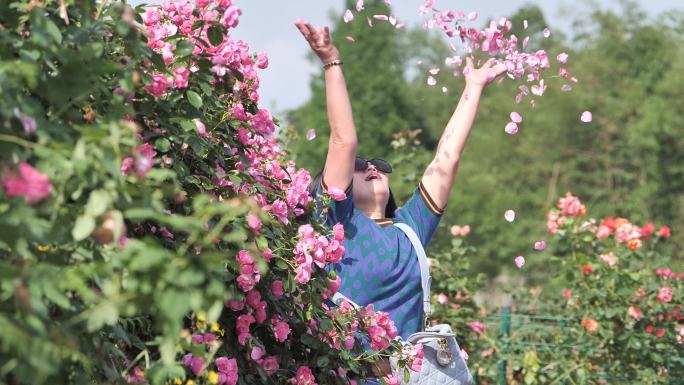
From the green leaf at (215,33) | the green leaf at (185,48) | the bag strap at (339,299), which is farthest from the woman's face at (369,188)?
the green leaf at (185,48)

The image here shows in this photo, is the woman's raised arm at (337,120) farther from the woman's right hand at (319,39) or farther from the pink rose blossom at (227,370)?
the pink rose blossom at (227,370)

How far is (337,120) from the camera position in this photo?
3.28 m

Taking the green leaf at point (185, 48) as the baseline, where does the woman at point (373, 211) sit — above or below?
below

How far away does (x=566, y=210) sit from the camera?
6406mm

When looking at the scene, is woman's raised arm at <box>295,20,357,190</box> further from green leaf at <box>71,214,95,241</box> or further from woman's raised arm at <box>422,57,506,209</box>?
green leaf at <box>71,214,95,241</box>

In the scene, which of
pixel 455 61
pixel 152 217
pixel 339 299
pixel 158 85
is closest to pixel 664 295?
pixel 455 61

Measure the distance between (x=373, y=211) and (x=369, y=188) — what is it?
0.26 ft

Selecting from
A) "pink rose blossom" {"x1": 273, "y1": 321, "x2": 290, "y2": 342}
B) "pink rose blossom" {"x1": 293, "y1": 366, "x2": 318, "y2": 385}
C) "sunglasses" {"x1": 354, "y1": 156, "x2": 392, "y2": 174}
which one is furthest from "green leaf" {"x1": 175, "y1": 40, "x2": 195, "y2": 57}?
"sunglasses" {"x1": 354, "y1": 156, "x2": 392, "y2": 174}

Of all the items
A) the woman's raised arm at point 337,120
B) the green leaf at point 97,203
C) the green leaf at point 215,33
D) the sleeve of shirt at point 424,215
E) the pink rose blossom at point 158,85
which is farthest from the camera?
the sleeve of shirt at point 424,215

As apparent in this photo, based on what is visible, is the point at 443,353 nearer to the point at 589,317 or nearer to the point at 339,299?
the point at 339,299

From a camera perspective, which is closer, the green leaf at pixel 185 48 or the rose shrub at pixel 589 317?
the green leaf at pixel 185 48

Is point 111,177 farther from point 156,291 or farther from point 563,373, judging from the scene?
point 563,373

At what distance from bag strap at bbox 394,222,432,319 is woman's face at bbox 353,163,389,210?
0.12 meters

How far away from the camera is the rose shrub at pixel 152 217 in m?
1.52
